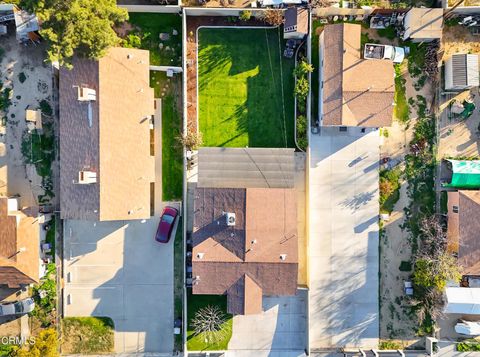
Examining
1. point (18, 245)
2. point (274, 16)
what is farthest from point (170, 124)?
point (18, 245)

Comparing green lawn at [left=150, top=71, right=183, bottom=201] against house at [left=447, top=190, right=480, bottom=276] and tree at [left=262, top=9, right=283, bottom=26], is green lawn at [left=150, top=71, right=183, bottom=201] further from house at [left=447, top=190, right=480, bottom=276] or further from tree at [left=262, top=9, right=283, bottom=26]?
house at [left=447, top=190, right=480, bottom=276]

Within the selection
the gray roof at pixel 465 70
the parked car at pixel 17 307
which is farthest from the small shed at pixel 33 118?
the gray roof at pixel 465 70

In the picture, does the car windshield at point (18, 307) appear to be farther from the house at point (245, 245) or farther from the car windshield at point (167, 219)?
the house at point (245, 245)

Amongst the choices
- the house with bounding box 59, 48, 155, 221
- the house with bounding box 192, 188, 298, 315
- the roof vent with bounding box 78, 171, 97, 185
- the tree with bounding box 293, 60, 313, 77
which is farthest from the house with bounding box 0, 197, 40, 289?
the tree with bounding box 293, 60, 313, 77

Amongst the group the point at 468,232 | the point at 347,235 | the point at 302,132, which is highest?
the point at 302,132

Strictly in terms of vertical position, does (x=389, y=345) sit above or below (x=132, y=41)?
below

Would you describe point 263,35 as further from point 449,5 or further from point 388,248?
point 388,248

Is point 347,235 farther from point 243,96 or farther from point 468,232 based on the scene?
point 243,96
